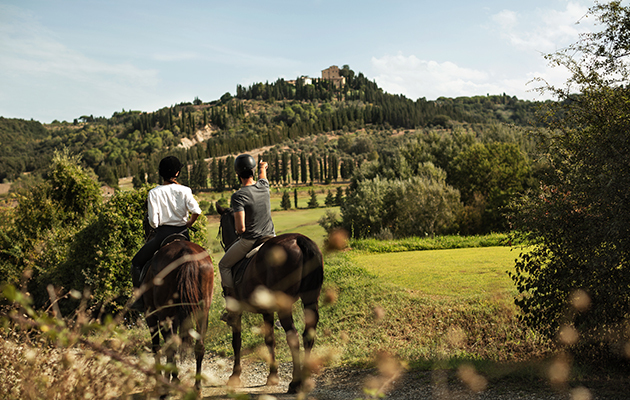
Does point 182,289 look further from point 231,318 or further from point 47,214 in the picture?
point 47,214

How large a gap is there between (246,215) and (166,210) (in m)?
1.28

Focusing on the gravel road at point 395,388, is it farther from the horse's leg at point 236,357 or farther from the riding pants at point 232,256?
the riding pants at point 232,256

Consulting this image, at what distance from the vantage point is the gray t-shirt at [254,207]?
616 centimetres

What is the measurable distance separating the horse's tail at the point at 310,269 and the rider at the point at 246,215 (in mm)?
664

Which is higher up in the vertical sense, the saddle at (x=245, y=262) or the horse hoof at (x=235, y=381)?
the saddle at (x=245, y=262)

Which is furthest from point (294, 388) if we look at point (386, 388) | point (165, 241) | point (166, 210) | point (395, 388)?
point (166, 210)

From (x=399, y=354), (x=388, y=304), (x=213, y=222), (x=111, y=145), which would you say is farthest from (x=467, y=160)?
(x=111, y=145)

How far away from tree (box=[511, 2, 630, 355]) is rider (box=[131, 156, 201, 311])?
542 cm

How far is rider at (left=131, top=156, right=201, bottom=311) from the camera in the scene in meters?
6.42

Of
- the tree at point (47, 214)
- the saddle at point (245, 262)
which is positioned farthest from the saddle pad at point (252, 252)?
the tree at point (47, 214)

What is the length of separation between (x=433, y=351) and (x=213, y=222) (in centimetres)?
5323

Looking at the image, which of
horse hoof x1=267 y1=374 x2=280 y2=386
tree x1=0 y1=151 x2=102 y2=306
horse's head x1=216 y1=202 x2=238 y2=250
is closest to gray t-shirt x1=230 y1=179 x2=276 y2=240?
horse's head x1=216 y1=202 x2=238 y2=250

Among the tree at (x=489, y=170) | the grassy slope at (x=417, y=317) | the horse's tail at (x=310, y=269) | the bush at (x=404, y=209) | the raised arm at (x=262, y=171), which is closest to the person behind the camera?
the horse's tail at (x=310, y=269)

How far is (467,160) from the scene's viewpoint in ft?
157
